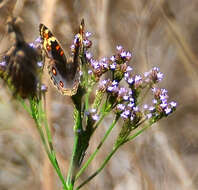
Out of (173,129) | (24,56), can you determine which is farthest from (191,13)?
(24,56)

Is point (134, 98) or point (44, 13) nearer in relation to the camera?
point (134, 98)

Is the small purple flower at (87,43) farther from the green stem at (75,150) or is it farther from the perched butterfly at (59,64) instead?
the green stem at (75,150)

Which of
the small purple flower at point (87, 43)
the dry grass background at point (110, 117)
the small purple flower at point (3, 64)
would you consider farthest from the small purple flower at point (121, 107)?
the dry grass background at point (110, 117)

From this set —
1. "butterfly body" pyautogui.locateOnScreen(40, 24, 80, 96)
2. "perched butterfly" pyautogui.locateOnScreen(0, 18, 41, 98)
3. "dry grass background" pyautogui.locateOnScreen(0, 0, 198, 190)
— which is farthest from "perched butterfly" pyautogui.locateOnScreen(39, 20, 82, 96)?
"dry grass background" pyautogui.locateOnScreen(0, 0, 198, 190)

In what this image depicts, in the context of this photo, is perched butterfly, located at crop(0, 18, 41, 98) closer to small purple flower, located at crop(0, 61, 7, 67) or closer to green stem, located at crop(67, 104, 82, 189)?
small purple flower, located at crop(0, 61, 7, 67)

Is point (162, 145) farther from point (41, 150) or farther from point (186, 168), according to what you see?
point (41, 150)

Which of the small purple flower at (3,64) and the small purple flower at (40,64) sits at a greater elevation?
the small purple flower at (3,64)
